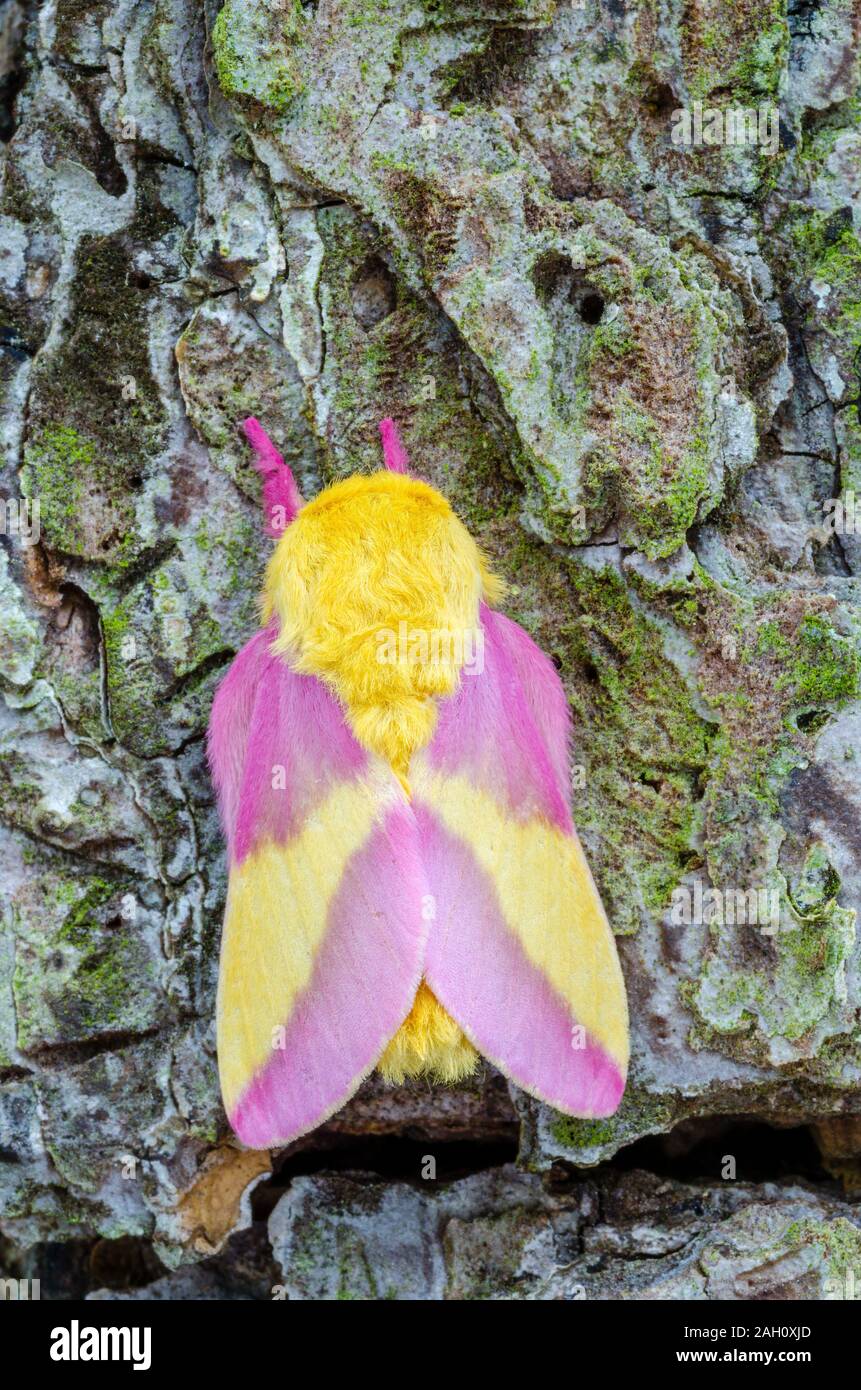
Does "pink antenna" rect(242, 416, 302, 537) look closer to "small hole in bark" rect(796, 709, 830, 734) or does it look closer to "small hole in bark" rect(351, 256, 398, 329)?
"small hole in bark" rect(351, 256, 398, 329)

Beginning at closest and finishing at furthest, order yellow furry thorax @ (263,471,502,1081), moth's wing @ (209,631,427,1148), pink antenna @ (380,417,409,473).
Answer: moth's wing @ (209,631,427,1148) → yellow furry thorax @ (263,471,502,1081) → pink antenna @ (380,417,409,473)

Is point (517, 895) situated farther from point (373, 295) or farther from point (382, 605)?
point (373, 295)

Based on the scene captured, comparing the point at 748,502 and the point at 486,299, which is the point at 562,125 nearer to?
the point at 486,299

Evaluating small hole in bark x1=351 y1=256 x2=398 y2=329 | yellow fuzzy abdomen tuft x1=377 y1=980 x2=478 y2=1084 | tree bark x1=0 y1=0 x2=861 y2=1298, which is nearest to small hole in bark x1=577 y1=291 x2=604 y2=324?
tree bark x1=0 y1=0 x2=861 y2=1298

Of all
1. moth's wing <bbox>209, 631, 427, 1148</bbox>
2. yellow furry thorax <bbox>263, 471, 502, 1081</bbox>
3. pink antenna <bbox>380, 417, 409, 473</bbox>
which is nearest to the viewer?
moth's wing <bbox>209, 631, 427, 1148</bbox>
